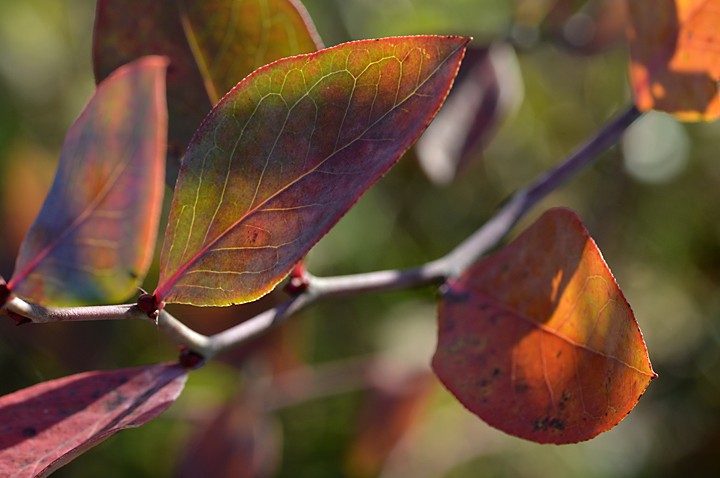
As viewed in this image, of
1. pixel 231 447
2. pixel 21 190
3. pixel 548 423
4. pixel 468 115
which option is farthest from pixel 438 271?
pixel 21 190

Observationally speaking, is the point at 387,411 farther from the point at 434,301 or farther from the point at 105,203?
the point at 105,203

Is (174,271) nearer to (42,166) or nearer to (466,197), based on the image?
(42,166)

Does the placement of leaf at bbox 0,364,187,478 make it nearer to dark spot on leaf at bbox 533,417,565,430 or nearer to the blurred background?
dark spot on leaf at bbox 533,417,565,430

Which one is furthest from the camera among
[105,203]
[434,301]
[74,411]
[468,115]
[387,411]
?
[434,301]

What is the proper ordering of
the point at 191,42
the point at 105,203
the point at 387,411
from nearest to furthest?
the point at 105,203 < the point at 191,42 < the point at 387,411

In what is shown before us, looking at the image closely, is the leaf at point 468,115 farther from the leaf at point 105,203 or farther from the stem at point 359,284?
the leaf at point 105,203

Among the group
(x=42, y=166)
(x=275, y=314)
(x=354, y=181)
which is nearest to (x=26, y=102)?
(x=42, y=166)
